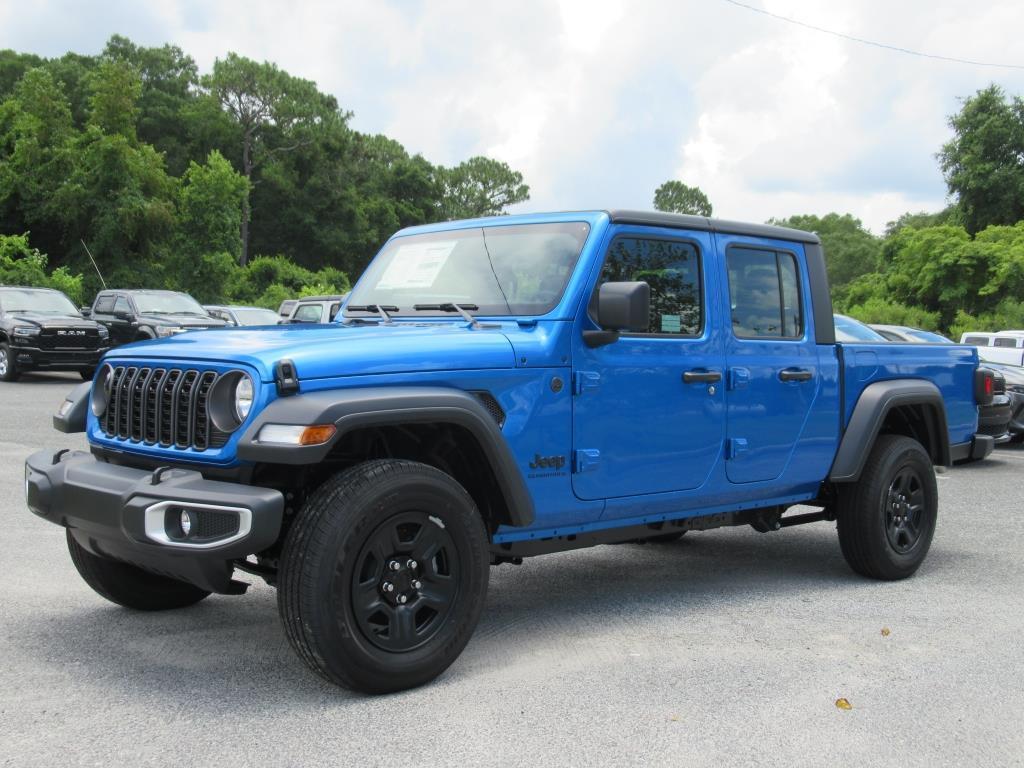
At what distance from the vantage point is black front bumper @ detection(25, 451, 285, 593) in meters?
3.82

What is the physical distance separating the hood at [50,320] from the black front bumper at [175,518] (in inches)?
637

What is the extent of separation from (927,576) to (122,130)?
38342 millimetres

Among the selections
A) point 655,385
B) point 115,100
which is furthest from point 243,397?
point 115,100

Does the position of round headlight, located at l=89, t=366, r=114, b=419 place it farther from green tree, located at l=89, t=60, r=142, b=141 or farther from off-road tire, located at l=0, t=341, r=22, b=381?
green tree, located at l=89, t=60, r=142, b=141

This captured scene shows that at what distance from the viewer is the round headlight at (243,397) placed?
406cm

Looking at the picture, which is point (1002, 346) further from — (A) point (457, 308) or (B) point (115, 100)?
(B) point (115, 100)

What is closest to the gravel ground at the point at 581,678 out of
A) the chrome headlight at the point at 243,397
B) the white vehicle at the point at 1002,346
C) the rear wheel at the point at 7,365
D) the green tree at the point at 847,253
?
the chrome headlight at the point at 243,397

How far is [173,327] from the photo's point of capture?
66.5ft

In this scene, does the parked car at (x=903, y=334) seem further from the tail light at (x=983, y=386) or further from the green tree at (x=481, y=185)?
the green tree at (x=481, y=185)

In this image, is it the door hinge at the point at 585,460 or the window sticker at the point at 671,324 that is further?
the window sticker at the point at 671,324

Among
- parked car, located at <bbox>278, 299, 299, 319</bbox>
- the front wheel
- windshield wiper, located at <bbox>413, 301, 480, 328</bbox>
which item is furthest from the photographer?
parked car, located at <bbox>278, 299, 299, 319</bbox>

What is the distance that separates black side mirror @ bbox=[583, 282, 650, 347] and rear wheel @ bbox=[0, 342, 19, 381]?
16949 millimetres

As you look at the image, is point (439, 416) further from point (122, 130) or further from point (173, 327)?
point (122, 130)

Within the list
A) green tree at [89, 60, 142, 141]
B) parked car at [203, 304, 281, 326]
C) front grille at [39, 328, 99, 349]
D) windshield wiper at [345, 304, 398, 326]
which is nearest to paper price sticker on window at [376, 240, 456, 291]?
windshield wiper at [345, 304, 398, 326]
